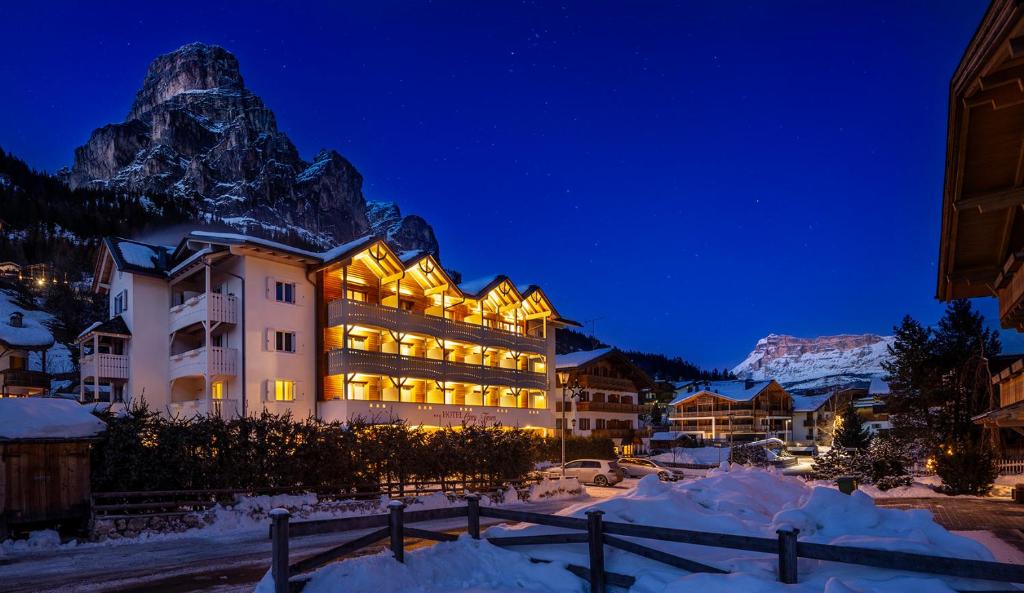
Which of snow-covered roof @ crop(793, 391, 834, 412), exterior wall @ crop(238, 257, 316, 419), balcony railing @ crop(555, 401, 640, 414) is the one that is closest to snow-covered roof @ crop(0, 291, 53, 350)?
exterior wall @ crop(238, 257, 316, 419)

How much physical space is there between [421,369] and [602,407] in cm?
2880

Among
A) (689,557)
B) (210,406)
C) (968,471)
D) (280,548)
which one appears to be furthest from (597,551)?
(210,406)

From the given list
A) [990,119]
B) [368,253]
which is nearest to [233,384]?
[368,253]

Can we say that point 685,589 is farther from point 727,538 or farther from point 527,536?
point 527,536

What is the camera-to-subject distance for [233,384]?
34.8 metres

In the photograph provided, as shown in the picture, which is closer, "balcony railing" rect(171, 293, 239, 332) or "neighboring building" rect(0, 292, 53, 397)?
"balcony railing" rect(171, 293, 239, 332)

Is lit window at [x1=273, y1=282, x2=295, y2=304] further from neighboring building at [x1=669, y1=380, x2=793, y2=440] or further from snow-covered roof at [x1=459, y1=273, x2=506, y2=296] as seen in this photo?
neighboring building at [x1=669, y1=380, x2=793, y2=440]

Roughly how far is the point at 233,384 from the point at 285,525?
29.0 m

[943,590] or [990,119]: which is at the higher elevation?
[990,119]

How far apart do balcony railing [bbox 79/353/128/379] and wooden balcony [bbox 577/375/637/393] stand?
39.0m

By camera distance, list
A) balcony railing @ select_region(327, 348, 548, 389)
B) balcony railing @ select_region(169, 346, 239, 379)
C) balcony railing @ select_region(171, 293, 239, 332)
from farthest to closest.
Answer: balcony railing @ select_region(327, 348, 548, 389), balcony railing @ select_region(171, 293, 239, 332), balcony railing @ select_region(169, 346, 239, 379)

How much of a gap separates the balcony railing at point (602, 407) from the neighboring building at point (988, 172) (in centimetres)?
5298

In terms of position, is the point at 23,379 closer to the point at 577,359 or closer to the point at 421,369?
the point at 421,369

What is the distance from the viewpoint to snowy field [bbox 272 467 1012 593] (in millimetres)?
7867
